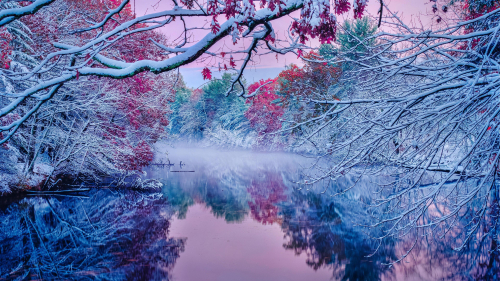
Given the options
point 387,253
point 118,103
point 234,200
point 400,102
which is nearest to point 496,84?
point 400,102

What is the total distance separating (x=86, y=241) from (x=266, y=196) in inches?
335

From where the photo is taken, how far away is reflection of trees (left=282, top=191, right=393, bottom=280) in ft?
25.0

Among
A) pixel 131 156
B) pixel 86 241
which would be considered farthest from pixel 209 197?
pixel 86 241

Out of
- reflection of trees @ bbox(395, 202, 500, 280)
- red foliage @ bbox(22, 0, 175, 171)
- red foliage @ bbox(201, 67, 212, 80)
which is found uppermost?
red foliage @ bbox(22, 0, 175, 171)

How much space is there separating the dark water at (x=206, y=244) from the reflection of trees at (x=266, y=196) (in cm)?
9

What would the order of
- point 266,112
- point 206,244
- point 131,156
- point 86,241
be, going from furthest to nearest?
point 266,112, point 131,156, point 206,244, point 86,241

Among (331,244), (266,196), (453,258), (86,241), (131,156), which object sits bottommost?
(453,258)

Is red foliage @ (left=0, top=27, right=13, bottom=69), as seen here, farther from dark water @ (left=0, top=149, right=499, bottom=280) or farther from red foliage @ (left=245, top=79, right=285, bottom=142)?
red foliage @ (left=245, top=79, right=285, bottom=142)

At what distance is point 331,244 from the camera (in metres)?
9.05

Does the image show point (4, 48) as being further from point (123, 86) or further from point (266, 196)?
point (266, 196)

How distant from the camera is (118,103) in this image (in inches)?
524

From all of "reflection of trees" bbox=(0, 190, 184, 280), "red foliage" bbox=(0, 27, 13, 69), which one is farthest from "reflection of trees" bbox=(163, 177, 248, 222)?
"red foliage" bbox=(0, 27, 13, 69)

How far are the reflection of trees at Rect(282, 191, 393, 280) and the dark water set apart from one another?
3 cm

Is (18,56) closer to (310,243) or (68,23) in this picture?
(68,23)
